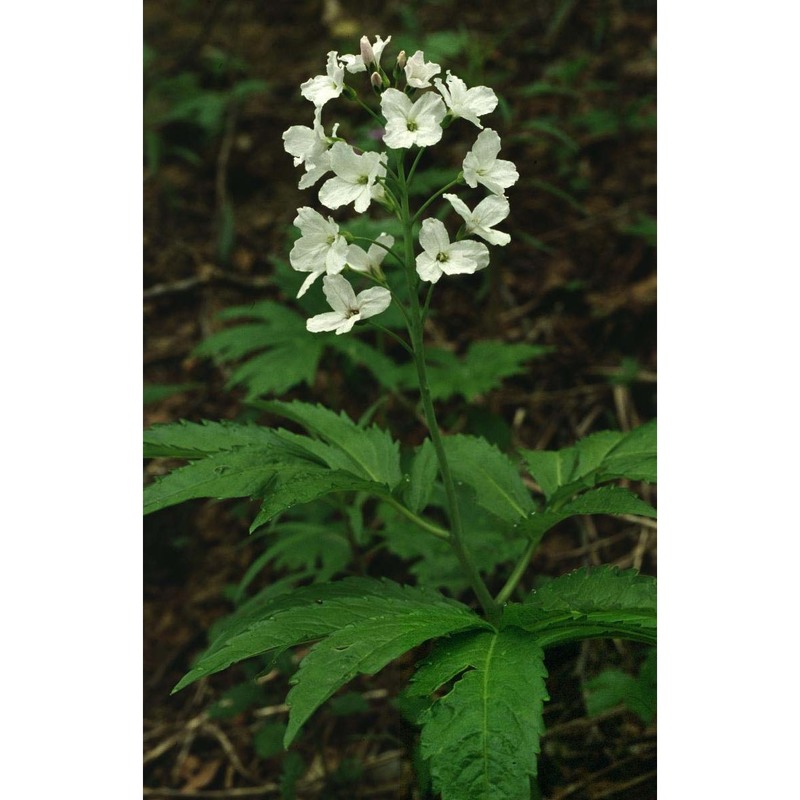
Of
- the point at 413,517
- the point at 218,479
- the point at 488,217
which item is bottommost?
the point at 413,517

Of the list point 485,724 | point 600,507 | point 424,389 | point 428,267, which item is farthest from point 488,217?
point 485,724

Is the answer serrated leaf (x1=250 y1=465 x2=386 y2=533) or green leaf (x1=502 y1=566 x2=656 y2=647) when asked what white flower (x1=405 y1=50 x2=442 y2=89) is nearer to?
serrated leaf (x1=250 y1=465 x2=386 y2=533)

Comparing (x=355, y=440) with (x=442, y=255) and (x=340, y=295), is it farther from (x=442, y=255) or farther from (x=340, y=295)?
(x=442, y=255)

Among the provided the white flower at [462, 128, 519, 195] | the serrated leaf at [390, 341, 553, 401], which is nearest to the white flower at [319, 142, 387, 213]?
the white flower at [462, 128, 519, 195]

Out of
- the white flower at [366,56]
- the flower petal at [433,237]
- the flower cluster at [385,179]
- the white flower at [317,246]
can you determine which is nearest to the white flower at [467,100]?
the flower cluster at [385,179]

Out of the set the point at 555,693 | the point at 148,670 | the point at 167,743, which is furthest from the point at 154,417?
the point at 555,693

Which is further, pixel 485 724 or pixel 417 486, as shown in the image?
pixel 417 486
